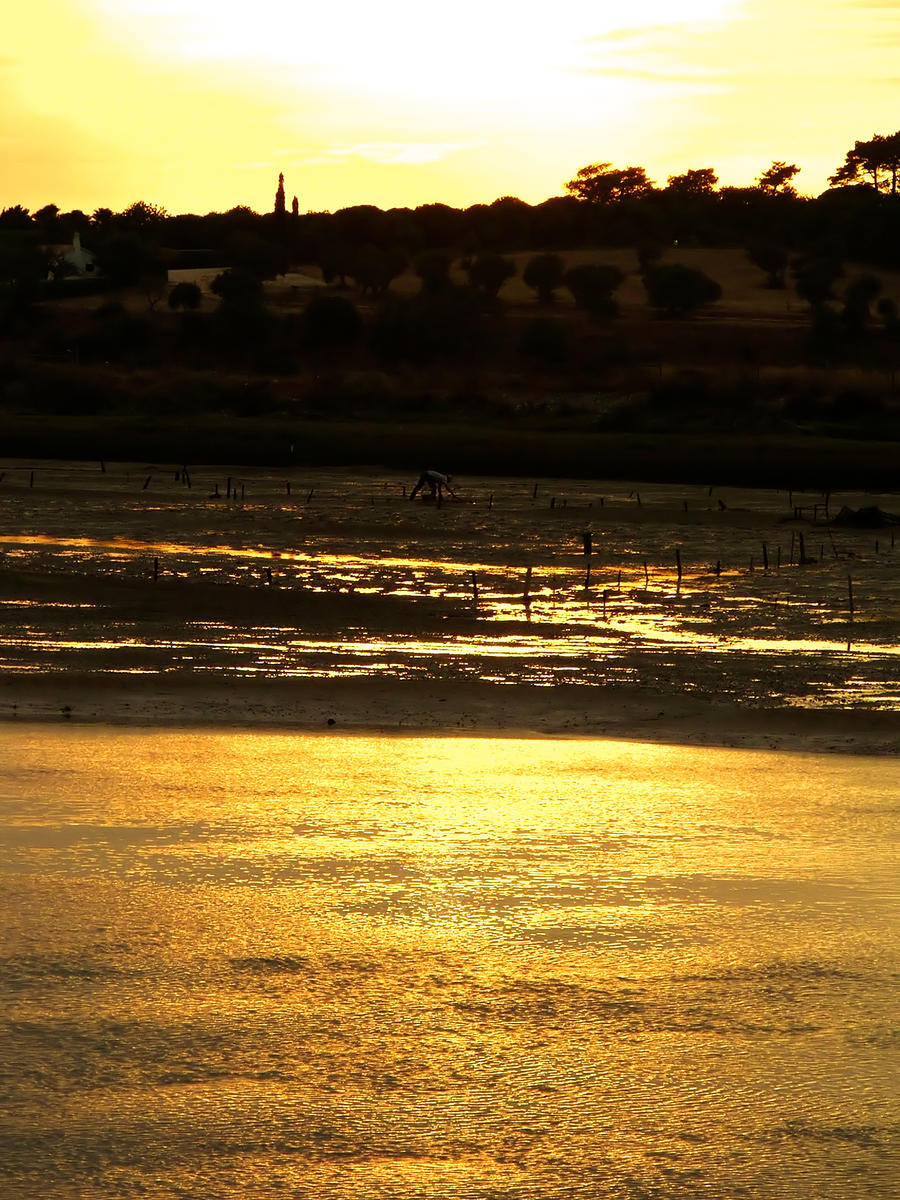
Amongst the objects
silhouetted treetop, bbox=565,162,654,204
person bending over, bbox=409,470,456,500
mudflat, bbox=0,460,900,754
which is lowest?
mudflat, bbox=0,460,900,754

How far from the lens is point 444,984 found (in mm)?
7070

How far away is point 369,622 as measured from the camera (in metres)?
18.4

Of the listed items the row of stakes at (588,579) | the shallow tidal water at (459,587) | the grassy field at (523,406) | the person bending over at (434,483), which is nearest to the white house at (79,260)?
the grassy field at (523,406)

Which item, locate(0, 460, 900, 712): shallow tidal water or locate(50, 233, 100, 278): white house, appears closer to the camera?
locate(0, 460, 900, 712): shallow tidal water

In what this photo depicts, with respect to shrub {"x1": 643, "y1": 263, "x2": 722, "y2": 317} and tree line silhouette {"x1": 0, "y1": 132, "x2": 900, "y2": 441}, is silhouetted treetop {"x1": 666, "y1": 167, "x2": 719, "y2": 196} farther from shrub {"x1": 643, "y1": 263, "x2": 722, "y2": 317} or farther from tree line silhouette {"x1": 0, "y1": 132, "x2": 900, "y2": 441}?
shrub {"x1": 643, "y1": 263, "x2": 722, "y2": 317}

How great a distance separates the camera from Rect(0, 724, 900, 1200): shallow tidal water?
5.52m

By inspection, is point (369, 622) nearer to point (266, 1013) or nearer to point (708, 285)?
point (266, 1013)

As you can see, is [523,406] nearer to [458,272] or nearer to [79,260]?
[458,272]

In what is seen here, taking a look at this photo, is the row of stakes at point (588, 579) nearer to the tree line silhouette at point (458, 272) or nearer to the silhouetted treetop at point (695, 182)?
the tree line silhouette at point (458, 272)

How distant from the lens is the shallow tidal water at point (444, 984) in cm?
552

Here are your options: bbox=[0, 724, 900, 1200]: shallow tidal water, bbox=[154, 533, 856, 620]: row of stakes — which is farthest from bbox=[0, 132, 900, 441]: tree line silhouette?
bbox=[0, 724, 900, 1200]: shallow tidal water

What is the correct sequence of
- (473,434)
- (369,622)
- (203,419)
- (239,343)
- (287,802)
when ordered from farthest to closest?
(239,343) → (203,419) → (473,434) → (369,622) → (287,802)

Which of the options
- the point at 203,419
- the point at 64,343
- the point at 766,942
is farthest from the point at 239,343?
→ the point at 766,942

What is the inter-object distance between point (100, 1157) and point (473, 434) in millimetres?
38570
